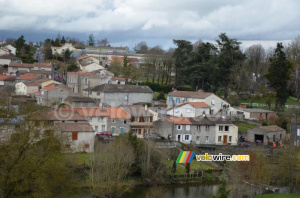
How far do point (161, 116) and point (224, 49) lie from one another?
18.5 meters

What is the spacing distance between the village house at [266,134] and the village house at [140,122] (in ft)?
30.6

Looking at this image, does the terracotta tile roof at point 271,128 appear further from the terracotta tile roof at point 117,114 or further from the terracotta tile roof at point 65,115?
the terracotta tile roof at point 65,115

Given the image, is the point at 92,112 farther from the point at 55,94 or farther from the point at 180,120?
the point at 55,94

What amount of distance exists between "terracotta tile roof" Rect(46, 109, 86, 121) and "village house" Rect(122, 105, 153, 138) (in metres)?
5.28

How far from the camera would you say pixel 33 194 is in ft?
62.6

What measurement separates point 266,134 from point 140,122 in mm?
11371

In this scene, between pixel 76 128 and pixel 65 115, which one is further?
pixel 65 115

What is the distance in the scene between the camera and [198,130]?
41.8m

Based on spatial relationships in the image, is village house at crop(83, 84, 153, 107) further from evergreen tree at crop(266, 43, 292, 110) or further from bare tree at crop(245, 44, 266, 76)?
bare tree at crop(245, 44, 266, 76)

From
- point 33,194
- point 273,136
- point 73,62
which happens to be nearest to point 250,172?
point 273,136

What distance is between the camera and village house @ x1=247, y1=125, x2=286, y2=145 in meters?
42.3

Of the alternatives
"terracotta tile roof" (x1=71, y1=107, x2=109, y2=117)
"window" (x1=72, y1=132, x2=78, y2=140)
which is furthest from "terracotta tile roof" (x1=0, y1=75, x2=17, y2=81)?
"window" (x1=72, y1=132, x2=78, y2=140)

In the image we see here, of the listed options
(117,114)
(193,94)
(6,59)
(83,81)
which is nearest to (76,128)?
(117,114)

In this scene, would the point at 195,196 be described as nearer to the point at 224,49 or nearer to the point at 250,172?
the point at 250,172
